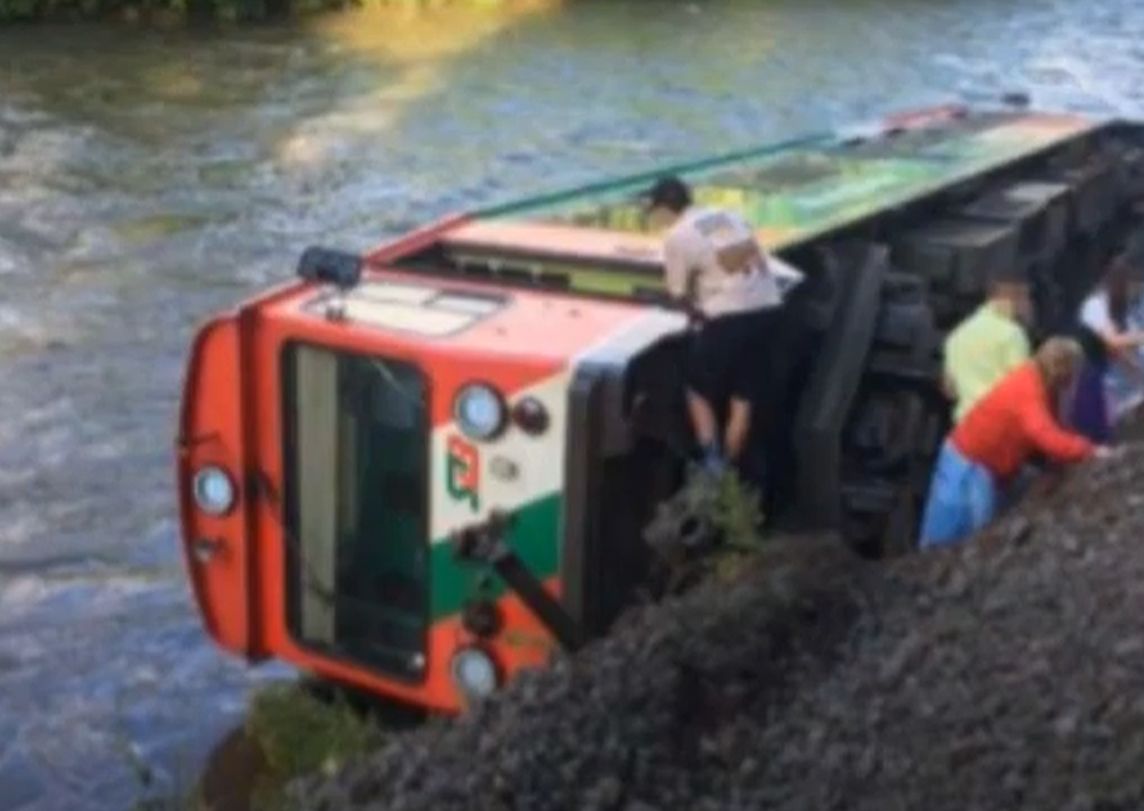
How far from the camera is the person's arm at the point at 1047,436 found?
857 cm

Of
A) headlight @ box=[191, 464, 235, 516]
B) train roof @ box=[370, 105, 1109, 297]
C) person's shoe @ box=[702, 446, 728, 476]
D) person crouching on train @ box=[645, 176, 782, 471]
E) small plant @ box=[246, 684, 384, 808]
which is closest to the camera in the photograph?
small plant @ box=[246, 684, 384, 808]

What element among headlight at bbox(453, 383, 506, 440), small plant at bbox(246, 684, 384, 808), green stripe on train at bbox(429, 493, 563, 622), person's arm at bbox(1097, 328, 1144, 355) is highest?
headlight at bbox(453, 383, 506, 440)

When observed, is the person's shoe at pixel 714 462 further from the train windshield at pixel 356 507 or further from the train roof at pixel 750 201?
the train windshield at pixel 356 507

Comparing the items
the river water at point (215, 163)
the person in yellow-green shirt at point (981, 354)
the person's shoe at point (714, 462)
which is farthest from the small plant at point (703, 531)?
the river water at point (215, 163)

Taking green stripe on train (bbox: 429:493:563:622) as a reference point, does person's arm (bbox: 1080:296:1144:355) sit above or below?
below

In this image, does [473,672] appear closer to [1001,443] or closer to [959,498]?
[959,498]

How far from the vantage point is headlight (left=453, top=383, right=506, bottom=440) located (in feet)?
24.1

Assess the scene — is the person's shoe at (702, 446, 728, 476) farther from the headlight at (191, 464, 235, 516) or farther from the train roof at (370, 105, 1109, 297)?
the headlight at (191, 464, 235, 516)

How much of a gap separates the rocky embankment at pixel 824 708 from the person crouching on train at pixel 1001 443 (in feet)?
4.79

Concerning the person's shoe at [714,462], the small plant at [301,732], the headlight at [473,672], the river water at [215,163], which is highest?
the person's shoe at [714,462]

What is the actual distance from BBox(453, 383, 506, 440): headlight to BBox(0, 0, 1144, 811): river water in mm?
2390

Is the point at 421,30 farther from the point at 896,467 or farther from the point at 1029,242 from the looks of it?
the point at 896,467

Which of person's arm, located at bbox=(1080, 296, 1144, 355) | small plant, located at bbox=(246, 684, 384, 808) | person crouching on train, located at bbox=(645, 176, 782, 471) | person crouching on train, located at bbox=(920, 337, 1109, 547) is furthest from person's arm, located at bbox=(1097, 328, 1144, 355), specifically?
small plant, located at bbox=(246, 684, 384, 808)

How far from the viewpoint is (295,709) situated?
789 centimetres
